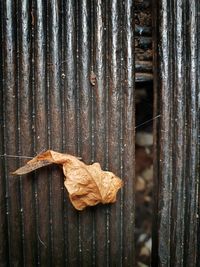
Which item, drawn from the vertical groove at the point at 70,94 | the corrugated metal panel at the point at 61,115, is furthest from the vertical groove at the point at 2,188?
the vertical groove at the point at 70,94

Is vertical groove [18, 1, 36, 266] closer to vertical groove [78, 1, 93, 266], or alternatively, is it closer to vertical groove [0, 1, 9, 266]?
vertical groove [0, 1, 9, 266]

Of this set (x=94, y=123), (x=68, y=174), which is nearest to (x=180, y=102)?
(x=94, y=123)

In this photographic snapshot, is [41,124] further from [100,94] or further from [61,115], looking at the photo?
[100,94]

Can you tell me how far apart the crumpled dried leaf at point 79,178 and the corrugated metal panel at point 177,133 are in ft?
1.10

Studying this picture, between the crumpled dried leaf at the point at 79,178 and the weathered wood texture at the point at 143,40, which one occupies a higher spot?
the weathered wood texture at the point at 143,40

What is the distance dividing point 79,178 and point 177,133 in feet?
1.90

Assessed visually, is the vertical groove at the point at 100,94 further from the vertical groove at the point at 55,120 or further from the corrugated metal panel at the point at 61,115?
the vertical groove at the point at 55,120

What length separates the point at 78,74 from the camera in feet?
5.21

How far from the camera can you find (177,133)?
5.48 ft

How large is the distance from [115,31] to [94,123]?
49cm

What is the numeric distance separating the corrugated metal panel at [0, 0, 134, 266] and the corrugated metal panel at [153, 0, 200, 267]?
0.59 feet

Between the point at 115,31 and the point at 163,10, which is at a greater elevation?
the point at 163,10

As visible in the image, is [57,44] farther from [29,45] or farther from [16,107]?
[16,107]

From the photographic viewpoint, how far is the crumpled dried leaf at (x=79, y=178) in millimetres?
1525
